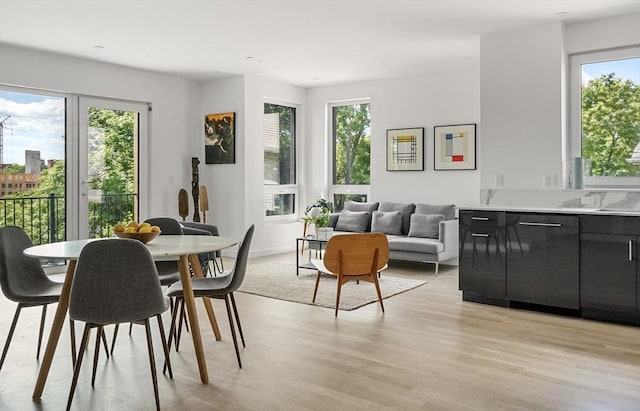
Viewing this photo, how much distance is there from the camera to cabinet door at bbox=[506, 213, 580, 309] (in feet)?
14.5

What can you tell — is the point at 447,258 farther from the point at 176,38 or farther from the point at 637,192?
the point at 176,38

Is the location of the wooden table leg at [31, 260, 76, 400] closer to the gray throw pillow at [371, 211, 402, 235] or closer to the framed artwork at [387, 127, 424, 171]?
the gray throw pillow at [371, 211, 402, 235]

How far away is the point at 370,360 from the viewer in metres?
3.37

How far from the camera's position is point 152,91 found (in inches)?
300

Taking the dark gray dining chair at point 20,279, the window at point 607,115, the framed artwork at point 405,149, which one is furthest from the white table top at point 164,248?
the framed artwork at point 405,149

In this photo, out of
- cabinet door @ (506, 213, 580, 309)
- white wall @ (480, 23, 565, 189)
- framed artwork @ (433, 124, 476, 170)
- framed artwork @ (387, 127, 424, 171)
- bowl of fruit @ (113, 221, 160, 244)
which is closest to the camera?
bowl of fruit @ (113, 221, 160, 244)

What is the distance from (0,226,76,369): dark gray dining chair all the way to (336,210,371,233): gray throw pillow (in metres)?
4.62

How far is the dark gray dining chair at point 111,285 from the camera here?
8.43ft

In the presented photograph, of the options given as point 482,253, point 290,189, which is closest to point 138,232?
point 482,253

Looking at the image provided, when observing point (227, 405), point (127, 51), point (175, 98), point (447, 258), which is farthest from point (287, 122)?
point (227, 405)

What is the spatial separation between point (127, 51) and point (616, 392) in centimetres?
596

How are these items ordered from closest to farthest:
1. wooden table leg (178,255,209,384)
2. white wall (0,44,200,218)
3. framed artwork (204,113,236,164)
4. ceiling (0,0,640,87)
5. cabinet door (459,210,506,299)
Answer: wooden table leg (178,255,209,384) → ceiling (0,0,640,87) → cabinet door (459,210,506,299) → white wall (0,44,200,218) → framed artwork (204,113,236,164)

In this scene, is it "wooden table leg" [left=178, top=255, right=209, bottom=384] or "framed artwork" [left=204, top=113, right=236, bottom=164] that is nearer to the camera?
"wooden table leg" [left=178, top=255, right=209, bottom=384]

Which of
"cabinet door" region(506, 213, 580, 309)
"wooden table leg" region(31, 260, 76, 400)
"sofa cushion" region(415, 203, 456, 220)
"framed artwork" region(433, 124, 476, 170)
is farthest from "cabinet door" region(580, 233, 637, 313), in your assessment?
"wooden table leg" region(31, 260, 76, 400)
